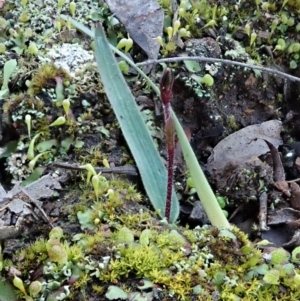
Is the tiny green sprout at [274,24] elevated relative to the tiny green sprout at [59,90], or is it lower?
elevated

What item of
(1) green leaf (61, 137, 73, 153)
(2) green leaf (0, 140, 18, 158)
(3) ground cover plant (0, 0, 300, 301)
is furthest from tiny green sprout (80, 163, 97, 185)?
(2) green leaf (0, 140, 18, 158)

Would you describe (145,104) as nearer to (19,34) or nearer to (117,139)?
(117,139)

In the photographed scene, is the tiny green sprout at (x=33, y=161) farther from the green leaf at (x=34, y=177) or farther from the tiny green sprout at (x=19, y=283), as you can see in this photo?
the tiny green sprout at (x=19, y=283)

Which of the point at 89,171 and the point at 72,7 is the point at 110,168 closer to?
the point at 89,171

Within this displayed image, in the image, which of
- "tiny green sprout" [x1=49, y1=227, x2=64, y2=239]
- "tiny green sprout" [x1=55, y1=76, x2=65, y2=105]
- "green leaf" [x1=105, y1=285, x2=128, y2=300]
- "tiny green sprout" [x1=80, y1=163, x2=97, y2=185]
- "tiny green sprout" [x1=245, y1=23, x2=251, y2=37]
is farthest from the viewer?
"tiny green sprout" [x1=245, y1=23, x2=251, y2=37]

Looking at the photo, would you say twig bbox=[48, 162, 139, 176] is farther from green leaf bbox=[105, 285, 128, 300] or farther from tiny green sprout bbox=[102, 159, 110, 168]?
green leaf bbox=[105, 285, 128, 300]

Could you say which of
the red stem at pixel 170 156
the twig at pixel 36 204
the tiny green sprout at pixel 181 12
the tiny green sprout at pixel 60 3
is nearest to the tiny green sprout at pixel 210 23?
the tiny green sprout at pixel 181 12
